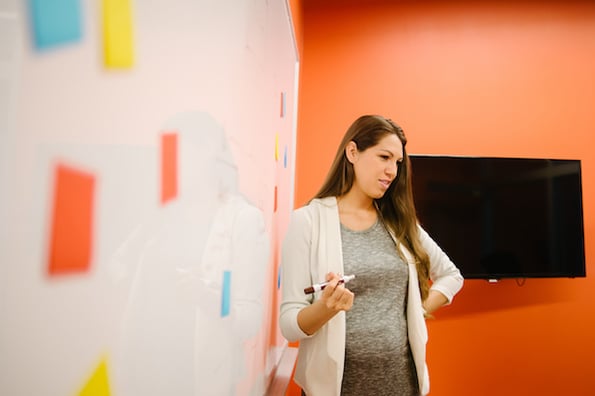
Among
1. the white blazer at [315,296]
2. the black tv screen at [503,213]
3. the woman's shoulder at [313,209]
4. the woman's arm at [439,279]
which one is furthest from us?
the black tv screen at [503,213]

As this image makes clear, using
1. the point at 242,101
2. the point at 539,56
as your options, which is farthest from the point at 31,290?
the point at 539,56

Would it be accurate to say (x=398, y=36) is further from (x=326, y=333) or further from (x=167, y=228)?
(x=167, y=228)

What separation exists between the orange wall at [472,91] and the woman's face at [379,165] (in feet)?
3.36

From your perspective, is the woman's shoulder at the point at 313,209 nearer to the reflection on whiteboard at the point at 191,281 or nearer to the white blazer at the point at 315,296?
the white blazer at the point at 315,296

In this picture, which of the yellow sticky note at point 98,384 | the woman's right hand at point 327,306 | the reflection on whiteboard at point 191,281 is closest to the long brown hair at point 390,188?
the woman's right hand at point 327,306

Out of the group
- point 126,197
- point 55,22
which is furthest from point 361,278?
point 55,22

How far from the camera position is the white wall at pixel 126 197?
8.4 inches

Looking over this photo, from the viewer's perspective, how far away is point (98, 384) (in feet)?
0.94

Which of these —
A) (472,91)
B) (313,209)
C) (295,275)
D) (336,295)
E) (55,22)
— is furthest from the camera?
(472,91)

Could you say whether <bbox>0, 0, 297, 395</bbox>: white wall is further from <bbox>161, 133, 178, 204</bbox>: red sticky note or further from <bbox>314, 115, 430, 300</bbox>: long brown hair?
<bbox>314, 115, 430, 300</bbox>: long brown hair

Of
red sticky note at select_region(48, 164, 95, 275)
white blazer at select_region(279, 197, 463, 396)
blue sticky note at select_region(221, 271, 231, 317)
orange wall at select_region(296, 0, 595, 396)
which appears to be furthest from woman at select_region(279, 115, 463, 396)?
orange wall at select_region(296, 0, 595, 396)

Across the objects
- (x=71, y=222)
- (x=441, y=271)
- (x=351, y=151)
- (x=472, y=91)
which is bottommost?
(x=441, y=271)

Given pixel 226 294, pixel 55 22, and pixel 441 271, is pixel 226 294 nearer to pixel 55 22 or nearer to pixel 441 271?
pixel 55 22

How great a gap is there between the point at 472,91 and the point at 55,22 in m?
2.38
